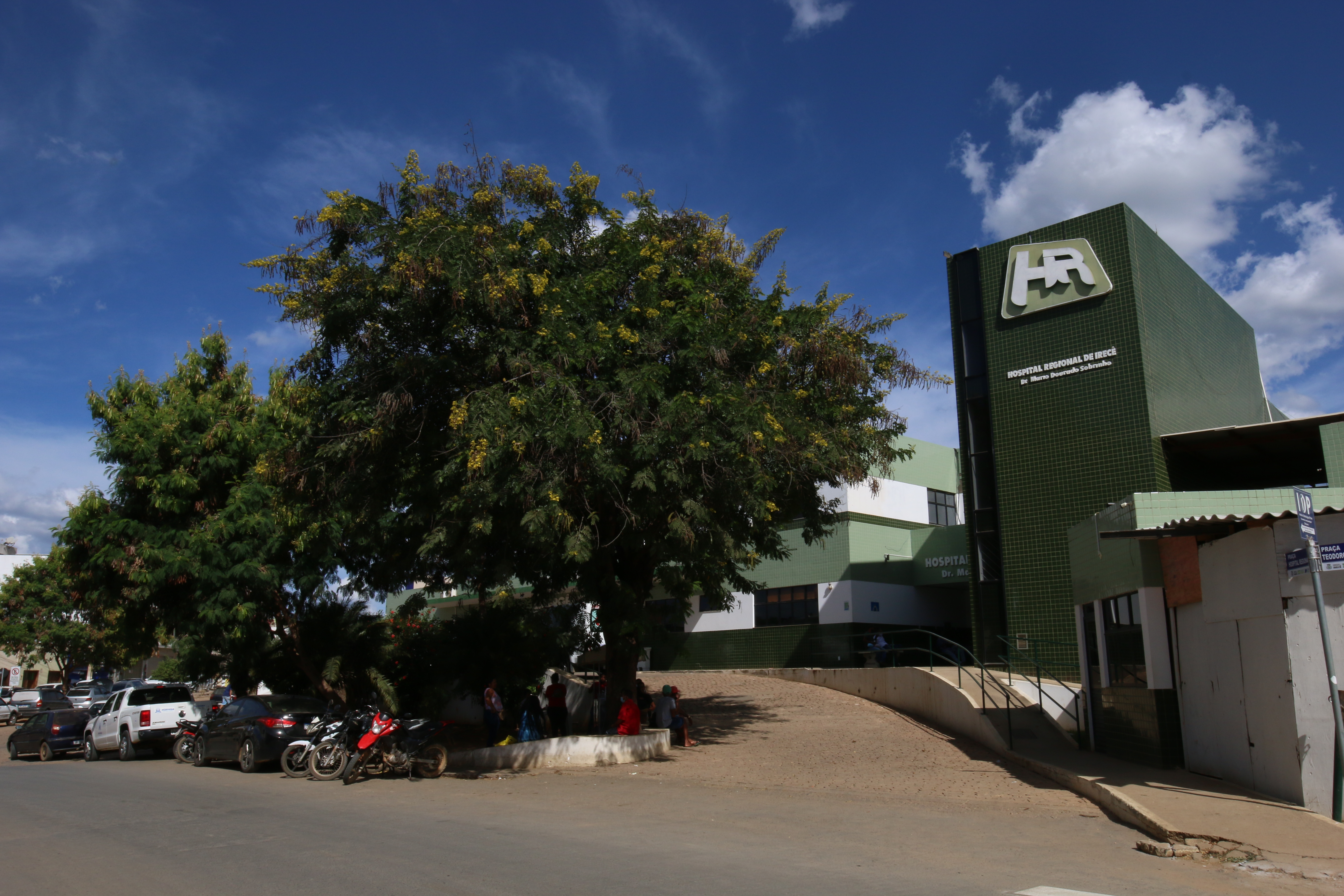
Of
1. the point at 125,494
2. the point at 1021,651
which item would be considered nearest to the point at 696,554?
the point at 1021,651

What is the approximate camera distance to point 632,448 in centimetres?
1338

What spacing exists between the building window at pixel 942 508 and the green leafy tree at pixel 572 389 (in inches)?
758

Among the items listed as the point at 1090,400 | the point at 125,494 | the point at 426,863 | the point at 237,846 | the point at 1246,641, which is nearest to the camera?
the point at 426,863

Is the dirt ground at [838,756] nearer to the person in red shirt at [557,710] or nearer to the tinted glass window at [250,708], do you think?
the person in red shirt at [557,710]

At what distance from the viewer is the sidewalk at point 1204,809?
8516 mm

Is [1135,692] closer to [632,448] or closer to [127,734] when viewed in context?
[632,448]

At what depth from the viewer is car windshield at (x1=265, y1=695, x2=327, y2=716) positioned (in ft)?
53.9

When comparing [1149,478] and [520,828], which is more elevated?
[1149,478]

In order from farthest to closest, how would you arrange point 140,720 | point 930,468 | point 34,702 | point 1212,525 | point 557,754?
point 34,702 < point 930,468 < point 140,720 < point 557,754 < point 1212,525

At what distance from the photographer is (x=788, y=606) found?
31797 mm

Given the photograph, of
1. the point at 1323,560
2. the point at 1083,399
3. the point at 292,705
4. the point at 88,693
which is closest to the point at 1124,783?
the point at 1323,560

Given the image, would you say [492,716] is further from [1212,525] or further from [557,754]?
[1212,525]

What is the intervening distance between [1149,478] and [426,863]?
1837 cm

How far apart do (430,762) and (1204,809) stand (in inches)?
412
